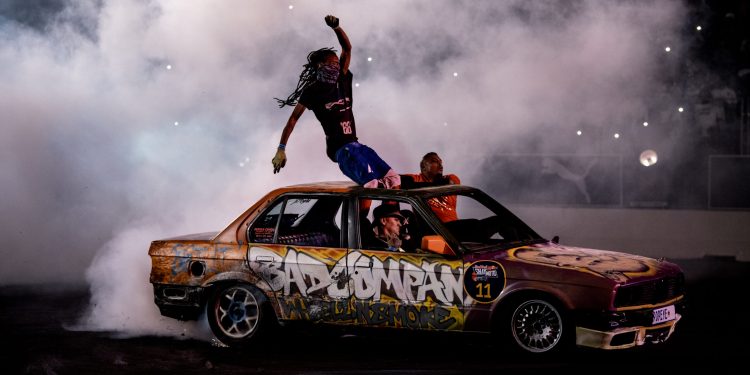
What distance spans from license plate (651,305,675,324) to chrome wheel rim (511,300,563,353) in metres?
0.73

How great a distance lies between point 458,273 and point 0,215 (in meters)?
10.3

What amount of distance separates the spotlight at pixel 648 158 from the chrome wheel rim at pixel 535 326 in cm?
1287

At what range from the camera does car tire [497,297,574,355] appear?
7.92 meters

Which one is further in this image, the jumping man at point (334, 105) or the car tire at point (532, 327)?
the jumping man at point (334, 105)

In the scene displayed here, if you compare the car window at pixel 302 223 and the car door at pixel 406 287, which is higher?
the car window at pixel 302 223

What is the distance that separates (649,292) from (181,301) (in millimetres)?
3720

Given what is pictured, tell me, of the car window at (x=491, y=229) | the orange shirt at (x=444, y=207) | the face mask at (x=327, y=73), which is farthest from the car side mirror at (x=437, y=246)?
the face mask at (x=327, y=73)

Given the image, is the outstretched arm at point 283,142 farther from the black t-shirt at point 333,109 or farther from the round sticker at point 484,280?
the round sticker at point 484,280

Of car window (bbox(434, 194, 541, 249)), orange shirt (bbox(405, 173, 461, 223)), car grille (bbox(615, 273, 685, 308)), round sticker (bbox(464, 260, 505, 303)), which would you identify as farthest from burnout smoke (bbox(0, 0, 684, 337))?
car grille (bbox(615, 273, 685, 308))

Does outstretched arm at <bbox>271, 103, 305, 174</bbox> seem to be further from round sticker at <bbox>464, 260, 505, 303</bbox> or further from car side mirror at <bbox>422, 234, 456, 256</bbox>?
round sticker at <bbox>464, 260, 505, 303</bbox>

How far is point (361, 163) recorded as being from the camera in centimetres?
1005

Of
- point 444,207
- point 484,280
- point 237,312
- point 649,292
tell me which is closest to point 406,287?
point 484,280

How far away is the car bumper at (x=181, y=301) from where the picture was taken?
8930 mm

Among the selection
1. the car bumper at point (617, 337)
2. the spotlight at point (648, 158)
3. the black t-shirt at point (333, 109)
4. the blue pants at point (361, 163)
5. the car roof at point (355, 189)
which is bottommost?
the car bumper at point (617, 337)
